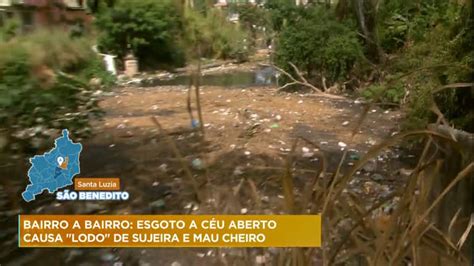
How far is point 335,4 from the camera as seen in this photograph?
2170 millimetres

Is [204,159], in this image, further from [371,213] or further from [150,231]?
[371,213]

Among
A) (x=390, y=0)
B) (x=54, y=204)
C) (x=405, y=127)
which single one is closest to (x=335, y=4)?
(x=390, y=0)

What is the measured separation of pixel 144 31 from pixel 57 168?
573 mm

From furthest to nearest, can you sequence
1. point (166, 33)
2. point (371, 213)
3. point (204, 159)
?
1. point (166, 33)
2. point (204, 159)
3. point (371, 213)

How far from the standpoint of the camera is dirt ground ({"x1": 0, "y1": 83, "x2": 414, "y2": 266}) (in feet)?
5.78

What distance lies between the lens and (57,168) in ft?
6.02

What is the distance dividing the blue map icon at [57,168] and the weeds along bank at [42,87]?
0.16 ft

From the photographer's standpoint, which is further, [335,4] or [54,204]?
[335,4]

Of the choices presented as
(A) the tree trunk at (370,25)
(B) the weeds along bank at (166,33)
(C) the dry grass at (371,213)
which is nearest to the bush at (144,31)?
(B) the weeds along bank at (166,33)

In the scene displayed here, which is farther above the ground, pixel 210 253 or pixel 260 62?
pixel 260 62

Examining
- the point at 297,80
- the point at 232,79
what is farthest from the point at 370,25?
the point at 232,79

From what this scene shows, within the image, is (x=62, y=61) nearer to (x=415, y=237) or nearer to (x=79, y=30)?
(x=79, y=30)

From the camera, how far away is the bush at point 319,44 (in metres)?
2.25

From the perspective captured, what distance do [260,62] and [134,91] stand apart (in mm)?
543
